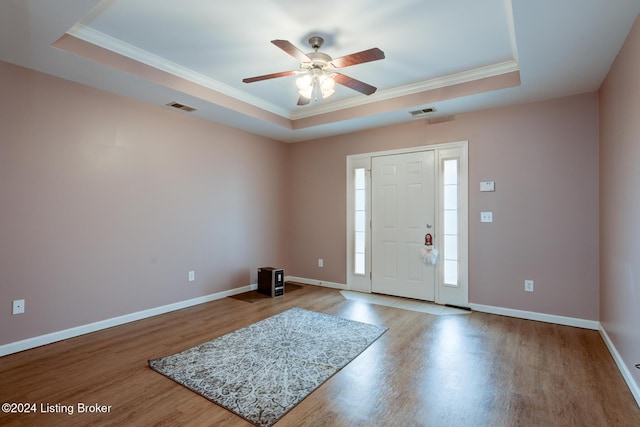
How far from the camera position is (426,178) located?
4.50 meters

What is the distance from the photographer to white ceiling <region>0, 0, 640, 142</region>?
7.52ft

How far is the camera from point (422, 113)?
165 inches

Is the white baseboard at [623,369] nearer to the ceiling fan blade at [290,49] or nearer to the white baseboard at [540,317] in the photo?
the white baseboard at [540,317]

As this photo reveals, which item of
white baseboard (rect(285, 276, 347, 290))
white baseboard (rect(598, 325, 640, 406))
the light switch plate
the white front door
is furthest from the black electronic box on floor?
white baseboard (rect(598, 325, 640, 406))

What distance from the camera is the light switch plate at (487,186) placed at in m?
3.99

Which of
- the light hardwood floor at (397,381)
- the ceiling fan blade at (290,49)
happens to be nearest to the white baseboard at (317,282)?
the light hardwood floor at (397,381)

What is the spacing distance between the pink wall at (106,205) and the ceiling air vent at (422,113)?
101 inches

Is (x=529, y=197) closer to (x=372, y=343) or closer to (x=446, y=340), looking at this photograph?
(x=446, y=340)

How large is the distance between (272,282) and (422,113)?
3.12 m

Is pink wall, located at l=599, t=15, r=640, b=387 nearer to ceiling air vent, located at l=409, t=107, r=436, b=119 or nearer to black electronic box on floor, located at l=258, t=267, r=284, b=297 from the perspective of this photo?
ceiling air vent, located at l=409, t=107, r=436, b=119

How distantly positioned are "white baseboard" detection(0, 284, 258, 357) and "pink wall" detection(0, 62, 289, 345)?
0.06m

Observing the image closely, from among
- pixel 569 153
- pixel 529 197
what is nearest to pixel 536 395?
pixel 529 197

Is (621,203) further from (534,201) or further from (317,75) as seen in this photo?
(317,75)

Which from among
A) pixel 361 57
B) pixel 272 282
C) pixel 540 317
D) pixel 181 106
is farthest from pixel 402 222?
A: pixel 181 106
